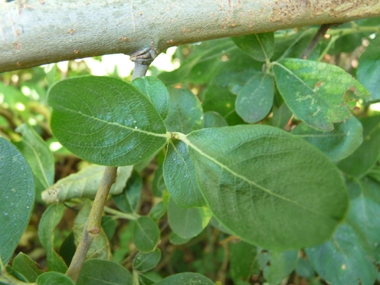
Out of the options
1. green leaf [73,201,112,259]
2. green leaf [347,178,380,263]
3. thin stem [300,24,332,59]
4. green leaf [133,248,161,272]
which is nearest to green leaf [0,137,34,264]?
green leaf [73,201,112,259]

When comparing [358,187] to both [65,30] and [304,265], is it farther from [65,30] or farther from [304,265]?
[65,30]

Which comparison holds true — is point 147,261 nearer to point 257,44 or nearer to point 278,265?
point 278,265

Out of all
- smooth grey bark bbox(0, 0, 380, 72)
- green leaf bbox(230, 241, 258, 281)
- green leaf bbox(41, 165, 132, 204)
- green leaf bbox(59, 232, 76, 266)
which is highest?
smooth grey bark bbox(0, 0, 380, 72)

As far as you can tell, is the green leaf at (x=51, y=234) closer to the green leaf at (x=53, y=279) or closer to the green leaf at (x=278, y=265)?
the green leaf at (x=53, y=279)

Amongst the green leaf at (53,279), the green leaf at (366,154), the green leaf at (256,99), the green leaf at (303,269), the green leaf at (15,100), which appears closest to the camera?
the green leaf at (53,279)

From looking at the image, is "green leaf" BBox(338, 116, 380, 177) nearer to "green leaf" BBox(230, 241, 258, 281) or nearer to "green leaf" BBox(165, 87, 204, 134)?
"green leaf" BBox(230, 241, 258, 281)

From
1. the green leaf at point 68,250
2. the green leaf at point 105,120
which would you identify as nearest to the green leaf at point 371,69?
the green leaf at point 105,120
